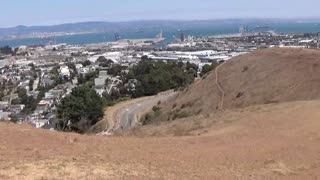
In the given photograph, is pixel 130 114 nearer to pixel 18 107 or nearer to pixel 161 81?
pixel 161 81

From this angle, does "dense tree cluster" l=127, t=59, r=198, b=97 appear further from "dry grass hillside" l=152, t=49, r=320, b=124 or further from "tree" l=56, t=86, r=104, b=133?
"dry grass hillside" l=152, t=49, r=320, b=124

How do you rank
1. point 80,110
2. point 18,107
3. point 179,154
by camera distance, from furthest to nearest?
point 18,107, point 80,110, point 179,154

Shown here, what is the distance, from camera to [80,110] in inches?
1718

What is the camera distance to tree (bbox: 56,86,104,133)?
41.0m

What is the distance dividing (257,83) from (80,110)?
15823 mm

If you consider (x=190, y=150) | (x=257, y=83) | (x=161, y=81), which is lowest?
(x=161, y=81)

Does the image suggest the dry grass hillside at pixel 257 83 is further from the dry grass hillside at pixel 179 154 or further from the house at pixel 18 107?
the house at pixel 18 107

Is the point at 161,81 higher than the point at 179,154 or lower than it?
lower

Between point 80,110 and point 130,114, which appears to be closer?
point 80,110

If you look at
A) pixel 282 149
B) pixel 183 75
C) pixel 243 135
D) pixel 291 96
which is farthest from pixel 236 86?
pixel 183 75

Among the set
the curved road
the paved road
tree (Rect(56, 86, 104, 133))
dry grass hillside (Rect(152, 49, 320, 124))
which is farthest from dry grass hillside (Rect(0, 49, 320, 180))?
tree (Rect(56, 86, 104, 133))

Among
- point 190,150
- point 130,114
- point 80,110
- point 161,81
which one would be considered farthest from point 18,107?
point 190,150

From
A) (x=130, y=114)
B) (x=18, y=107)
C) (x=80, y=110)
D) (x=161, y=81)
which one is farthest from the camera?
(x=18, y=107)

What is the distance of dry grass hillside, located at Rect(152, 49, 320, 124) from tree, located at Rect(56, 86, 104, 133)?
716 centimetres
